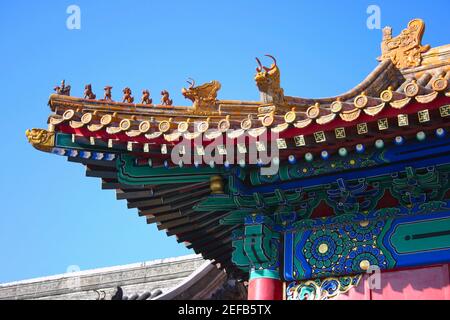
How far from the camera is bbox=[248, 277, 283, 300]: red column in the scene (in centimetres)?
885

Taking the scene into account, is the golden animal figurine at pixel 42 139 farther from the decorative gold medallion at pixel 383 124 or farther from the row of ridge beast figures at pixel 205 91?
the decorative gold medallion at pixel 383 124

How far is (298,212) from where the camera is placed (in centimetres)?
921

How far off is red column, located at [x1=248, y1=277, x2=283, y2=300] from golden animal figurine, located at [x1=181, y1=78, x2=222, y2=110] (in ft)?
7.50

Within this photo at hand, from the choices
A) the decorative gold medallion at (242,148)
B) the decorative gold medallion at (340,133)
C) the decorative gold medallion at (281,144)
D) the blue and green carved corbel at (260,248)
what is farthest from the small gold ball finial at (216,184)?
the decorative gold medallion at (340,133)

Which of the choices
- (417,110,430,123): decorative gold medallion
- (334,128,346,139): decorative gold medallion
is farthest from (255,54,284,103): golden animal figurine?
(417,110,430,123): decorative gold medallion

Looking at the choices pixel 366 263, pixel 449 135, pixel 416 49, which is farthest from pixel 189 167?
pixel 416 49

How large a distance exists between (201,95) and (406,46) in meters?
3.41

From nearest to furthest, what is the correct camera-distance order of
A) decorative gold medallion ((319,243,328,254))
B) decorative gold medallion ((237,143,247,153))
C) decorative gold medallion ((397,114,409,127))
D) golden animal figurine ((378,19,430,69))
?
decorative gold medallion ((397,114,409,127)), decorative gold medallion ((237,143,247,153)), decorative gold medallion ((319,243,328,254)), golden animal figurine ((378,19,430,69))

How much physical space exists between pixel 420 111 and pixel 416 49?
3779mm

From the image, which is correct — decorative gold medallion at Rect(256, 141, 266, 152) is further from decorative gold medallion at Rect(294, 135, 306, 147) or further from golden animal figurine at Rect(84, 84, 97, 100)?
golden animal figurine at Rect(84, 84, 97, 100)

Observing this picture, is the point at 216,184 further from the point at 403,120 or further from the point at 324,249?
the point at 403,120

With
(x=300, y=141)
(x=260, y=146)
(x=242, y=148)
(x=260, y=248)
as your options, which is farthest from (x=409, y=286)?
(x=242, y=148)

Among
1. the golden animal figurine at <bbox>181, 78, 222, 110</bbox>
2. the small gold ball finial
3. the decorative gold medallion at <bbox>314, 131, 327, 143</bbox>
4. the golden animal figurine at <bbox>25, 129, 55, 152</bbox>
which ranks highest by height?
the golden animal figurine at <bbox>181, 78, 222, 110</bbox>

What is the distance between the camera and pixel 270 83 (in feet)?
30.8
